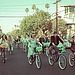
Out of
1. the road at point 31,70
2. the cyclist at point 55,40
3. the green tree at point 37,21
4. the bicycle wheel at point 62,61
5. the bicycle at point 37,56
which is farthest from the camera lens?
the green tree at point 37,21

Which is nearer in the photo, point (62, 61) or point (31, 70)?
point (31, 70)

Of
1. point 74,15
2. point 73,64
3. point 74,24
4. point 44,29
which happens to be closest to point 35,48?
point 73,64

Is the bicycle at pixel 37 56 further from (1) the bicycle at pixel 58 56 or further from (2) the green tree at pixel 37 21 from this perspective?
(2) the green tree at pixel 37 21

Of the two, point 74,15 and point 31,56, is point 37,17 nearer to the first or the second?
point 74,15

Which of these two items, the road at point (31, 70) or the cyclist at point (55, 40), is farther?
the cyclist at point (55, 40)

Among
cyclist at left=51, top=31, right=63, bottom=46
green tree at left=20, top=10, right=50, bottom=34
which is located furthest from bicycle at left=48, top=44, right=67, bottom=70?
green tree at left=20, top=10, right=50, bottom=34

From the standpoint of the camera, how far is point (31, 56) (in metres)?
16.3

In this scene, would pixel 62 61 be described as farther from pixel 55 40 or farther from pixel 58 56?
pixel 55 40

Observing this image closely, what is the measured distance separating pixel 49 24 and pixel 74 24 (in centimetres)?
1685

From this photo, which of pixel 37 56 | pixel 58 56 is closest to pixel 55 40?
pixel 58 56

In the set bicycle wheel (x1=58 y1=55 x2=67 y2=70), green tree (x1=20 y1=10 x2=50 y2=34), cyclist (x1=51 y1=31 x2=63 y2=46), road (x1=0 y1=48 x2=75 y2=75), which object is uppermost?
green tree (x1=20 y1=10 x2=50 y2=34)

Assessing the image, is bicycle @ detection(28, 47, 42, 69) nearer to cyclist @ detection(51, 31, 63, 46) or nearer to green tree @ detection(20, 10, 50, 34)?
cyclist @ detection(51, 31, 63, 46)

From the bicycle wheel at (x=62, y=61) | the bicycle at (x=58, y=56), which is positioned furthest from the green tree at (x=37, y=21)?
the bicycle wheel at (x=62, y=61)

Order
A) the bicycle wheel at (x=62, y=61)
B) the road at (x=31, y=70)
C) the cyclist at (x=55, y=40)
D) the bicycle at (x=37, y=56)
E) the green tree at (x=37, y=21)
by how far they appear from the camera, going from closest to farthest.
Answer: the road at (x=31, y=70) < the bicycle wheel at (x=62, y=61) < the bicycle at (x=37, y=56) < the cyclist at (x=55, y=40) < the green tree at (x=37, y=21)
